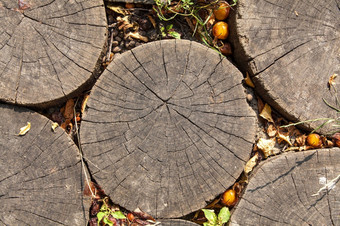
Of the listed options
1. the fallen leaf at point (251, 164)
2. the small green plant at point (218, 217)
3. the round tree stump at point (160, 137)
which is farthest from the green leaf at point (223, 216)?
the fallen leaf at point (251, 164)

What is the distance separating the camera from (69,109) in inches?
107

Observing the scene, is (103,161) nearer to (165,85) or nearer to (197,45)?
(165,85)

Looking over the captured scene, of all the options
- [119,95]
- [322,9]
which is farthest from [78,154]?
[322,9]

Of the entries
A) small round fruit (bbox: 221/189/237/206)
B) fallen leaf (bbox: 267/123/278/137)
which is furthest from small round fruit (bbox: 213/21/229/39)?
small round fruit (bbox: 221/189/237/206)

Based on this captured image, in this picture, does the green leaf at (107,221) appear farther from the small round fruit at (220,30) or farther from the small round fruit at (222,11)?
the small round fruit at (222,11)

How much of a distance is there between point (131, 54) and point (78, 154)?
2.93ft

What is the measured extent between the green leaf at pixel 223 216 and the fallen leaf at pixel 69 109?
152cm

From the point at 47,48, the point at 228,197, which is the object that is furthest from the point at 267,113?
the point at 47,48

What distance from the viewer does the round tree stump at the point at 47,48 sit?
2.42 meters

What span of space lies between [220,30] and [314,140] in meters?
1.26

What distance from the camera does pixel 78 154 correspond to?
95.3 inches

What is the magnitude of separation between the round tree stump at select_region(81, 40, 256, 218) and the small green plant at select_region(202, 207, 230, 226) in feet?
0.40

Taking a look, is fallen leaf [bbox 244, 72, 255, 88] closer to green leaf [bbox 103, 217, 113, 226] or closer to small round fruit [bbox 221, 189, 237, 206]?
small round fruit [bbox 221, 189, 237, 206]

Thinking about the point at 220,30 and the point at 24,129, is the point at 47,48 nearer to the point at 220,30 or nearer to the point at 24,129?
the point at 24,129
